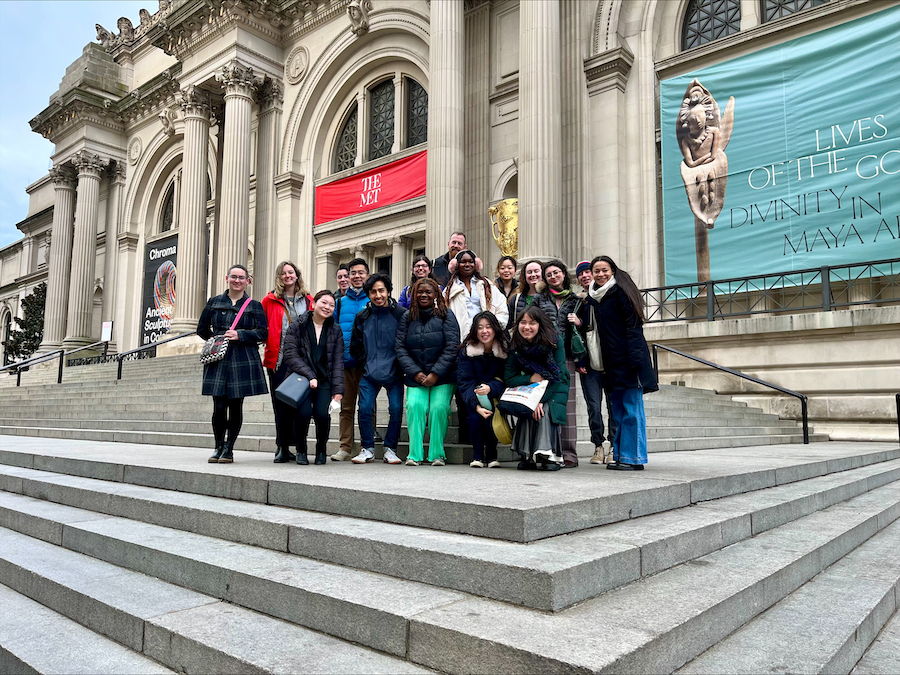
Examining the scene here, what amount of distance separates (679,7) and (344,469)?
14805 millimetres

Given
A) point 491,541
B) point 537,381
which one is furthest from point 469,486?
point 537,381

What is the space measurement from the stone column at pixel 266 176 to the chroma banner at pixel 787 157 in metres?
14.1

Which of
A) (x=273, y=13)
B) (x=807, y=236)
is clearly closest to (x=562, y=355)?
(x=807, y=236)

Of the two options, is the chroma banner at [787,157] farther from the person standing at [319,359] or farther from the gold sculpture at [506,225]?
the person standing at [319,359]

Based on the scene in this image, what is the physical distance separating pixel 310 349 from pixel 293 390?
52 cm

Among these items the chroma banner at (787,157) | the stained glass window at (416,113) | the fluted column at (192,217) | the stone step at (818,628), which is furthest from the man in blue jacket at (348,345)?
the fluted column at (192,217)

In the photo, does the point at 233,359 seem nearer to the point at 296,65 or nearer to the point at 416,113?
the point at 416,113

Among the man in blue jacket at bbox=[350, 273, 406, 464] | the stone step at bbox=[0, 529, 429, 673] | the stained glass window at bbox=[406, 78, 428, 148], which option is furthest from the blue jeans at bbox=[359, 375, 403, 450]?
the stained glass window at bbox=[406, 78, 428, 148]

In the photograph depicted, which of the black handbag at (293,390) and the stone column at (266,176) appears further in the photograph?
the stone column at (266,176)

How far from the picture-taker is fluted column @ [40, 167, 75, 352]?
31.4m

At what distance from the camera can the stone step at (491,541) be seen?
2.59 m

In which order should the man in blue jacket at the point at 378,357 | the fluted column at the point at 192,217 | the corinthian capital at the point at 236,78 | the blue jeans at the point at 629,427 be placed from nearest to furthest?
the blue jeans at the point at 629,427
the man in blue jacket at the point at 378,357
the corinthian capital at the point at 236,78
the fluted column at the point at 192,217

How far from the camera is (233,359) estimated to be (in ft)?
20.3

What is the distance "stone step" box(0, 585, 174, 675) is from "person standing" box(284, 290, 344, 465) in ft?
9.11
